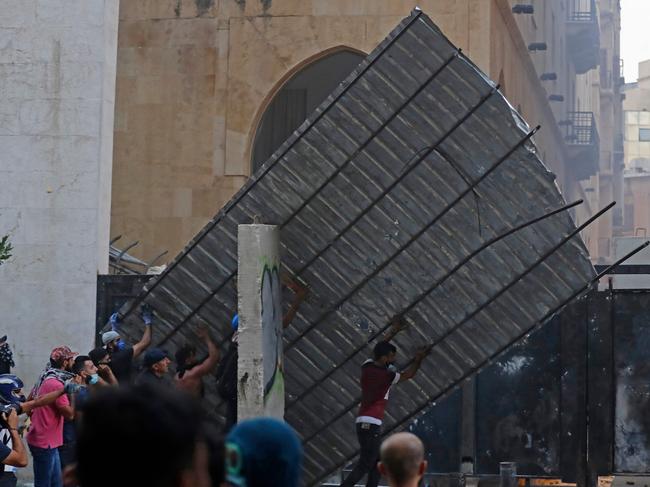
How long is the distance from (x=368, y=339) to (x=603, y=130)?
57.5 meters

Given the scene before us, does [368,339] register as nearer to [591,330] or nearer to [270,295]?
[270,295]

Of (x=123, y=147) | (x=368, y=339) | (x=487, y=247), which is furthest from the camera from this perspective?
(x=123, y=147)

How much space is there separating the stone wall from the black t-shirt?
2.68 metres

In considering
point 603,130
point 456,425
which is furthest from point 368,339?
point 603,130

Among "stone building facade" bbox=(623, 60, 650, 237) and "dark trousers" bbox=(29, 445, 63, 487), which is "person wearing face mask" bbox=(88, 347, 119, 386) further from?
"stone building facade" bbox=(623, 60, 650, 237)

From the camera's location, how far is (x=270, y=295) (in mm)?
11961

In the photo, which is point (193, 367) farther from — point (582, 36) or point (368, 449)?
point (582, 36)

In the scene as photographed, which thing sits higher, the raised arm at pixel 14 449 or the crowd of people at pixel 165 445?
the crowd of people at pixel 165 445

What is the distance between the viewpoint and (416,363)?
40.5ft

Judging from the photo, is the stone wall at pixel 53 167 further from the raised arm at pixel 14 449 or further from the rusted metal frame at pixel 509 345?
the raised arm at pixel 14 449

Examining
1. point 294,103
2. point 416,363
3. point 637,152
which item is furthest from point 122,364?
point 637,152

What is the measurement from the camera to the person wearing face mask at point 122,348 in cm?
1188

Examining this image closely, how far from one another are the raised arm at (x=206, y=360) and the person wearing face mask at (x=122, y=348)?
19.1 inches

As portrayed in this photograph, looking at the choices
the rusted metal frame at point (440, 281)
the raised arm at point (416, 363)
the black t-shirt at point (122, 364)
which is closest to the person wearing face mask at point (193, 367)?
the black t-shirt at point (122, 364)
